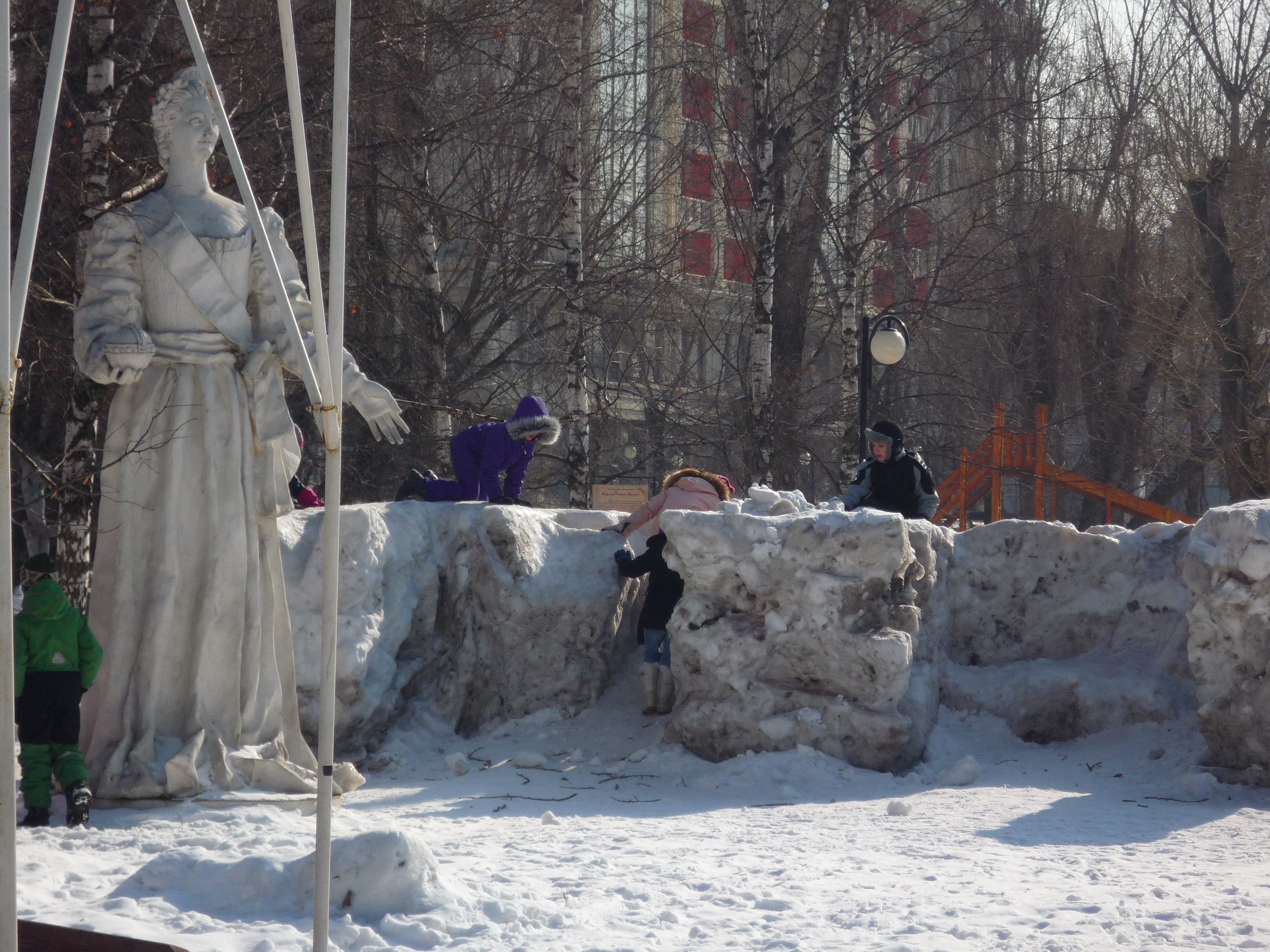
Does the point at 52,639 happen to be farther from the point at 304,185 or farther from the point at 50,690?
the point at 304,185

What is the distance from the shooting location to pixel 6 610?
235 cm

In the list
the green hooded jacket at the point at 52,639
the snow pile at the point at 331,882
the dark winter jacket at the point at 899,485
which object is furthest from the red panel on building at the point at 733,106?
the snow pile at the point at 331,882

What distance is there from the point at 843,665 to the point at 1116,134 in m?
17.1

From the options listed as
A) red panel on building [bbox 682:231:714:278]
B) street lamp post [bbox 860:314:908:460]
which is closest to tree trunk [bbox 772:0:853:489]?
red panel on building [bbox 682:231:714:278]

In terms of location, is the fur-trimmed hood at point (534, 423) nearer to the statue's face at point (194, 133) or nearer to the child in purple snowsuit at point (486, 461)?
the child in purple snowsuit at point (486, 461)

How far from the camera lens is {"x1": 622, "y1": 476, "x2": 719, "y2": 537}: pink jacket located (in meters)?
7.49

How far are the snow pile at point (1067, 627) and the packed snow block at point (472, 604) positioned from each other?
6.30 feet

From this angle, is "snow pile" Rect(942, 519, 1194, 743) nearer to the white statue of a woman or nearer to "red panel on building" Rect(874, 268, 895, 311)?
the white statue of a woman

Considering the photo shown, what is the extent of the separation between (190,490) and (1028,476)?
52.0 ft

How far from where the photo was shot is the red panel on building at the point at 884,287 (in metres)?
18.5

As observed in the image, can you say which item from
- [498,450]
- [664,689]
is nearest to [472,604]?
[664,689]

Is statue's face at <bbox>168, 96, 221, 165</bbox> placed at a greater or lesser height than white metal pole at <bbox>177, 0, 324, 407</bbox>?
greater

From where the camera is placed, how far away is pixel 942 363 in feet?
79.4

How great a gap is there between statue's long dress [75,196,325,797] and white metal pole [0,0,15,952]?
2.32 metres
